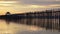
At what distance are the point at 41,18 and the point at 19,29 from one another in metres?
0.15

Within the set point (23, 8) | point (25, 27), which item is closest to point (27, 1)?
point (23, 8)

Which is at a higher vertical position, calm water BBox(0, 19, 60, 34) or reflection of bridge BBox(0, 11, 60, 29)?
reflection of bridge BBox(0, 11, 60, 29)

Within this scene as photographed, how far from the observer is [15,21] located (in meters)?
0.94

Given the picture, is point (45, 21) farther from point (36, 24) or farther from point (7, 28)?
point (7, 28)

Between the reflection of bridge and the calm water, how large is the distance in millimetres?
27

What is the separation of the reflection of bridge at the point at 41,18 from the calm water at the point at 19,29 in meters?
0.03

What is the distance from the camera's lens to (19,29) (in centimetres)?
92

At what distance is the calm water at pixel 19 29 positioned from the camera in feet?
2.95

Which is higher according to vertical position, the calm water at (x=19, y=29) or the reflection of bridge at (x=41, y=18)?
the reflection of bridge at (x=41, y=18)

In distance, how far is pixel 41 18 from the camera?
3.02 ft

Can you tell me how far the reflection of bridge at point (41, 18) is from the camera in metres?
0.92

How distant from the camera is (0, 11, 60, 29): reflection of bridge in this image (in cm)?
92

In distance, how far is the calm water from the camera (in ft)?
2.95

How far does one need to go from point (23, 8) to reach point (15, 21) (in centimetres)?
10
